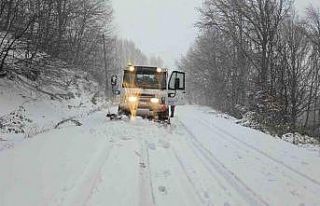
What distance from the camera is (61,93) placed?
32.8 meters

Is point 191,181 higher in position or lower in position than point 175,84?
lower

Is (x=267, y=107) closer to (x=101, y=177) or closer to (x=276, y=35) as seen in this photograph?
(x=276, y=35)

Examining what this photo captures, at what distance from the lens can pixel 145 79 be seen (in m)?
20.6

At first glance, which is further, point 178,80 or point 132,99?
point 178,80

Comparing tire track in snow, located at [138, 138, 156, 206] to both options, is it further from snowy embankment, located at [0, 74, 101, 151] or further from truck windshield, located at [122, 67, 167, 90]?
truck windshield, located at [122, 67, 167, 90]

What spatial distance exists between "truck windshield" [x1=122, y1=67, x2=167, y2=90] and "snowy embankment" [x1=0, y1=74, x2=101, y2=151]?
3869 mm

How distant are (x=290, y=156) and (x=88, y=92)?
34109mm

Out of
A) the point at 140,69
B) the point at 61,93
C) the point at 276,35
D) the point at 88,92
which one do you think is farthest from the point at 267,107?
the point at 88,92

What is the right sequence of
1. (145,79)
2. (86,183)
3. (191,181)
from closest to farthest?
(86,183) < (191,181) < (145,79)

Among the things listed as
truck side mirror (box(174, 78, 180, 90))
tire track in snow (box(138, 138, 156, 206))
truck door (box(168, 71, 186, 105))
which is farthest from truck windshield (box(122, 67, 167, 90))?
tire track in snow (box(138, 138, 156, 206))

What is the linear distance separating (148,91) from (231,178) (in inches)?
452

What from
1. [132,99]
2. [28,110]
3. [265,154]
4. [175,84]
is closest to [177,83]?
[175,84]

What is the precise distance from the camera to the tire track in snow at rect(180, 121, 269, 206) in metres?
7.32

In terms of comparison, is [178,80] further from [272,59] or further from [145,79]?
[272,59]
